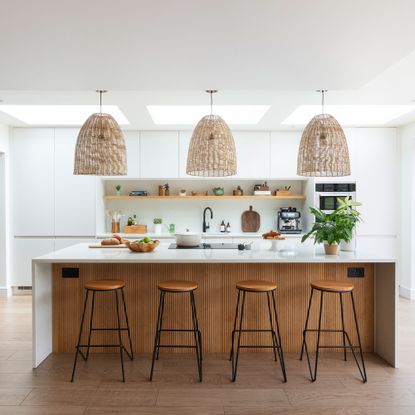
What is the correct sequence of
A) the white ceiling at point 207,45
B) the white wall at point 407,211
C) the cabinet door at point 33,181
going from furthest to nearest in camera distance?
the cabinet door at point 33,181, the white wall at point 407,211, the white ceiling at point 207,45

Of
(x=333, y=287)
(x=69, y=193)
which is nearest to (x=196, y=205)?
(x=69, y=193)

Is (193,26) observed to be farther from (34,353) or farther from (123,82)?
(34,353)

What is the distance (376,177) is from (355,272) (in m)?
2.67

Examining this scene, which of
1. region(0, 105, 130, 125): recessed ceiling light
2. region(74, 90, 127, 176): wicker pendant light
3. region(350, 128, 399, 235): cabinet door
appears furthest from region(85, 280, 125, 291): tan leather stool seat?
region(350, 128, 399, 235): cabinet door

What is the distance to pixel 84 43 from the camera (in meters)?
2.56

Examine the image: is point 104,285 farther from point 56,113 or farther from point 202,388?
point 56,113

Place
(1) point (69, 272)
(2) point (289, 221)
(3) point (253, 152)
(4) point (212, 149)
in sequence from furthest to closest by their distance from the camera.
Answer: (2) point (289, 221)
(3) point (253, 152)
(1) point (69, 272)
(4) point (212, 149)

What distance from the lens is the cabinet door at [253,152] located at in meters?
5.80

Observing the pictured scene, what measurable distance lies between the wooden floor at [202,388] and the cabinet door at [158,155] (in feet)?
9.72

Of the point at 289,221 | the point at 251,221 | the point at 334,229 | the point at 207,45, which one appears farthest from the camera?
the point at 251,221

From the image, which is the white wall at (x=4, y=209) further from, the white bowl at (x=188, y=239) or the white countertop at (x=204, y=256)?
the white bowl at (x=188, y=239)

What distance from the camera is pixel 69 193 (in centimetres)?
574

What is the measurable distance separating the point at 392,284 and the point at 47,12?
318 cm

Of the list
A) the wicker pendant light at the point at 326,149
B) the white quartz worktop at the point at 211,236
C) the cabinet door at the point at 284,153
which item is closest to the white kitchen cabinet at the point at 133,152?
the white quartz worktop at the point at 211,236
